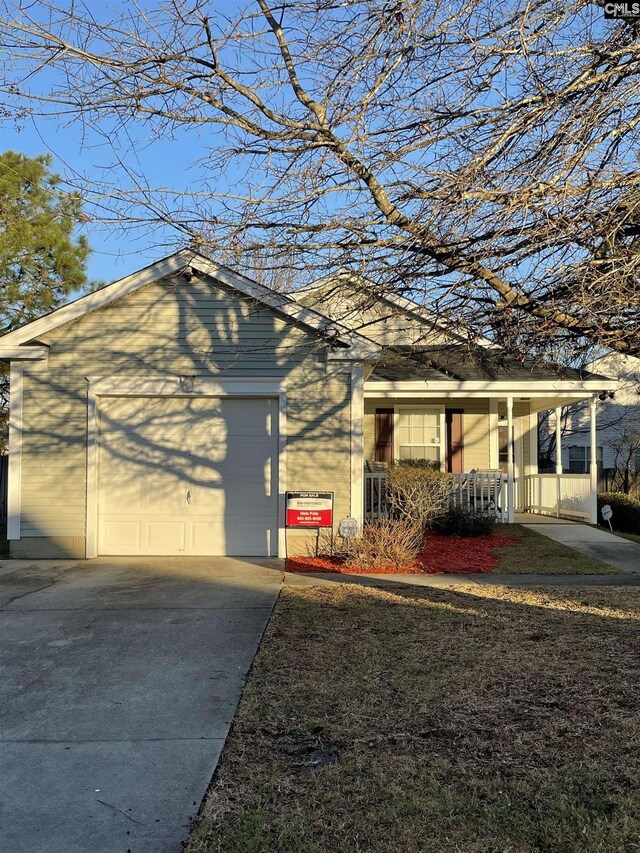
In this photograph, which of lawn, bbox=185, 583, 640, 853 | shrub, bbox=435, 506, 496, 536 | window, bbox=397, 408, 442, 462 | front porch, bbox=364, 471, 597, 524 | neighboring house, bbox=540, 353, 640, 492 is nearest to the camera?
lawn, bbox=185, 583, 640, 853

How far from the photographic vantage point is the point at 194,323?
1068 cm

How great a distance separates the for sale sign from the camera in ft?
33.5

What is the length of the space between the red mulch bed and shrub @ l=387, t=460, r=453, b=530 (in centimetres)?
54

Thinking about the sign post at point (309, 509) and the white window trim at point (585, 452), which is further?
the white window trim at point (585, 452)

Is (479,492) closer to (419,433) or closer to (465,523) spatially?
(465,523)

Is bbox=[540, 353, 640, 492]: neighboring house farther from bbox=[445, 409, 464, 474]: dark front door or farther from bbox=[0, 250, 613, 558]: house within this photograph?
bbox=[0, 250, 613, 558]: house

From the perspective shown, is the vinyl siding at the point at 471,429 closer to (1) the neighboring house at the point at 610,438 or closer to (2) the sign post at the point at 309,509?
(2) the sign post at the point at 309,509

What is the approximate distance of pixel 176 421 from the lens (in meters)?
10.8

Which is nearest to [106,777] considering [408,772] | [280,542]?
[408,772]

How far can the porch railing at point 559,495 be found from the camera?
1496 centimetres

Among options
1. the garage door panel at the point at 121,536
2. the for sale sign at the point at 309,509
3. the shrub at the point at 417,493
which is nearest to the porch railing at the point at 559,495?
the shrub at the point at 417,493

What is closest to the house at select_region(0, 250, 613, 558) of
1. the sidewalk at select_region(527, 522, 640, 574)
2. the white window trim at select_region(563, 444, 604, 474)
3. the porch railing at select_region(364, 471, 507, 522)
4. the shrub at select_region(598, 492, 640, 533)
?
the porch railing at select_region(364, 471, 507, 522)

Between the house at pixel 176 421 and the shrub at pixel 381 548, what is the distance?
57cm

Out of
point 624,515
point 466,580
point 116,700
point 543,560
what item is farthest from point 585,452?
point 116,700
